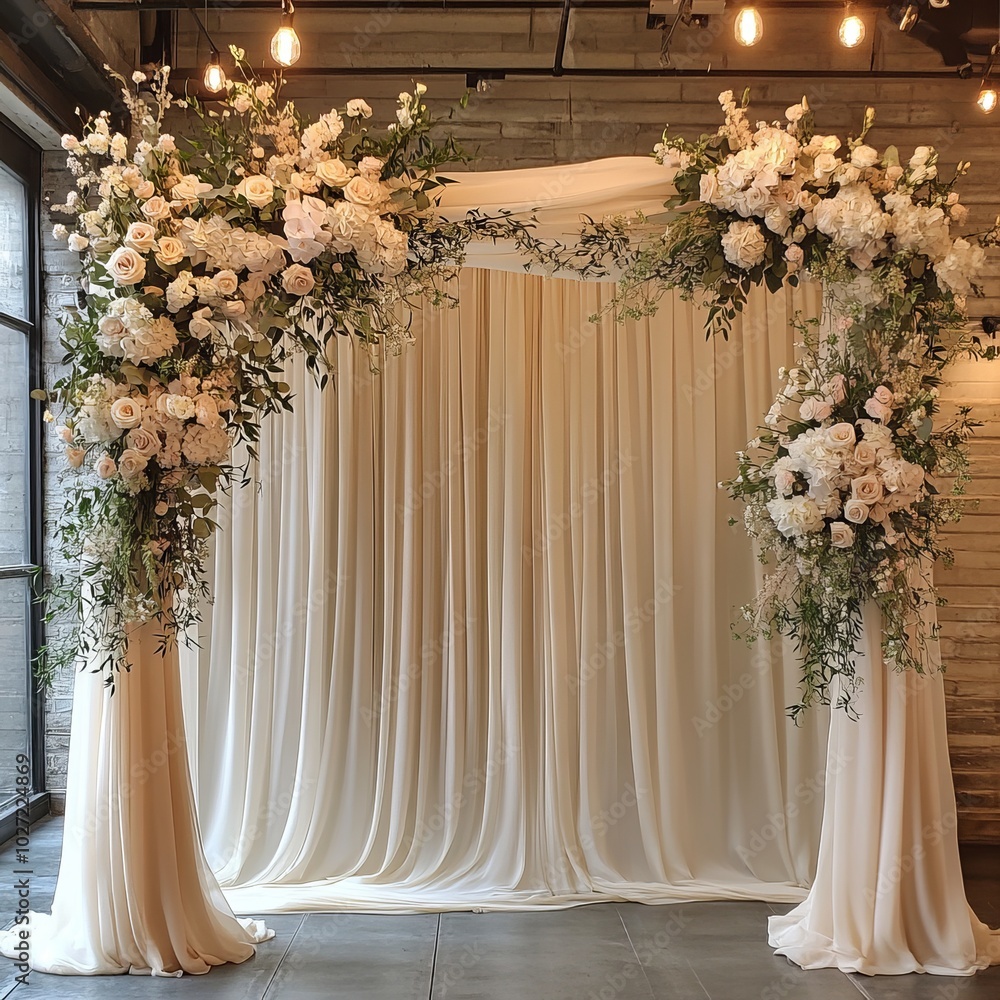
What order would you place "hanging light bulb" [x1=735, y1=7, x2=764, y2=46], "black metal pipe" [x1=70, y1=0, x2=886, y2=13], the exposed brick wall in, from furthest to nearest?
the exposed brick wall
"black metal pipe" [x1=70, y1=0, x2=886, y2=13]
"hanging light bulb" [x1=735, y1=7, x2=764, y2=46]

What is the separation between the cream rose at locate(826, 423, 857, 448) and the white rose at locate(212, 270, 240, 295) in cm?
189

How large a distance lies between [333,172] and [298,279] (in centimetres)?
33

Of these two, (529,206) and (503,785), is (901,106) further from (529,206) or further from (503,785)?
(503,785)

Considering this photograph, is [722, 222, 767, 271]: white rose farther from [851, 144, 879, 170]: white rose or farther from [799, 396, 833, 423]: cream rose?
[799, 396, 833, 423]: cream rose

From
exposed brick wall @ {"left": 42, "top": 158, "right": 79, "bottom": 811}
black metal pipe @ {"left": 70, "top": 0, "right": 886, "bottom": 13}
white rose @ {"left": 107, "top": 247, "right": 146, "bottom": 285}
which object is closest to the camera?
white rose @ {"left": 107, "top": 247, "right": 146, "bottom": 285}

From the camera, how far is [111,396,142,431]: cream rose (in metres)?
2.93

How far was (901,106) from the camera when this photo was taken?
15.4 feet

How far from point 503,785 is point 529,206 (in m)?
2.35

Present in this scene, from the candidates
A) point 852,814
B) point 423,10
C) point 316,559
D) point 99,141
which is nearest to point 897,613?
point 852,814

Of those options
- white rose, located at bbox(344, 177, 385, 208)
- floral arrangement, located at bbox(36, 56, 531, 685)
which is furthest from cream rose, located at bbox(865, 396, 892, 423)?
white rose, located at bbox(344, 177, 385, 208)

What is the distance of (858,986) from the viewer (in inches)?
122

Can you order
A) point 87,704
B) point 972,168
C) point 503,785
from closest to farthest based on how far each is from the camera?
1. point 87,704
2. point 503,785
3. point 972,168

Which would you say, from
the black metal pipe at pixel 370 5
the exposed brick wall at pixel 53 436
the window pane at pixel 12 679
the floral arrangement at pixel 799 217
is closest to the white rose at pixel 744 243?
the floral arrangement at pixel 799 217

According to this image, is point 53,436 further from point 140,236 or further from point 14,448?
point 140,236
